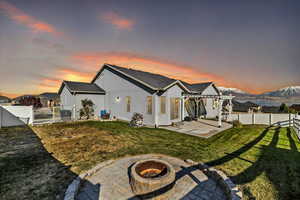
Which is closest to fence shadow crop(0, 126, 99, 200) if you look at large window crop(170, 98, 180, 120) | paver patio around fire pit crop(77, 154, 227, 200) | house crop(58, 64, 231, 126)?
paver patio around fire pit crop(77, 154, 227, 200)

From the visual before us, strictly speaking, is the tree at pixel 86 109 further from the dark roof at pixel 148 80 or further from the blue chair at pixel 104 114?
the dark roof at pixel 148 80

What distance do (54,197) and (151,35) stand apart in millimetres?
13941

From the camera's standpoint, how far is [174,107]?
12.4 meters

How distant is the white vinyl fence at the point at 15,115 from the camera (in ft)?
34.1

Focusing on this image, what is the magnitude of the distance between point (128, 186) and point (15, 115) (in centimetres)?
1349

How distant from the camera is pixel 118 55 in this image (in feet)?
54.7

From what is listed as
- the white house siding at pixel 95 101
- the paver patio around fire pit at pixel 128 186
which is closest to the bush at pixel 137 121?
the white house siding at pixel 95 101

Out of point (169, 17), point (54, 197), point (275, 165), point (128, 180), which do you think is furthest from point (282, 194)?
point (169, 17)

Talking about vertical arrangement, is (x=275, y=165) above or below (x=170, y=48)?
below

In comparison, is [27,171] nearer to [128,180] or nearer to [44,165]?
[44,165]

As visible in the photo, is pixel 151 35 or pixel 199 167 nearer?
pixel 199 167

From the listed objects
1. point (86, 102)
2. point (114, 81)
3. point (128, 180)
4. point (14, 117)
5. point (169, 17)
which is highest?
point (169, 17)

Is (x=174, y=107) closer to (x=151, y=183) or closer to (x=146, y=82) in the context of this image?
(x=146, y=82)

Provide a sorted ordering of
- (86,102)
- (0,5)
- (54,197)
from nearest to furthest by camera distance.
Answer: (54,197), (0,5), (86,102)
